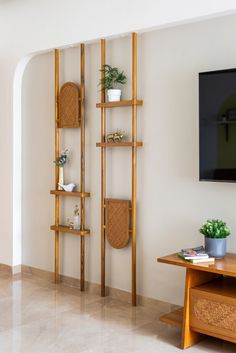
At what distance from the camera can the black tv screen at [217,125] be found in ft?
10.9

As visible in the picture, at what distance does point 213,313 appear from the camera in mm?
3127

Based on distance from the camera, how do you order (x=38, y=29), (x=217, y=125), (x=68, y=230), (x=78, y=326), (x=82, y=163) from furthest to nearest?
(x=38, y=29) → (x=68, y=230) → (x=82, y=163) → (x=78, y=326) → (x=217, y=125)

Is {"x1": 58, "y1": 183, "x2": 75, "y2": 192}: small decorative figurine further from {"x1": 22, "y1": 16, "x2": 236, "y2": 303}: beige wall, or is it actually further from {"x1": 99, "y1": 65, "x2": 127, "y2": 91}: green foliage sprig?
{"x1": 99, "y1": 65, "x2": 127, "y2": 91}: green foliage sprig

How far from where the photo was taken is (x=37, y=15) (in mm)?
4738

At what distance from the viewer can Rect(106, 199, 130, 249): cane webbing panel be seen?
13.4ft

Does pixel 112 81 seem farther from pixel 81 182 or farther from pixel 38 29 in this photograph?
pixel 38 29

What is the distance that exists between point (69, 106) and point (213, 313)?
7.52ft

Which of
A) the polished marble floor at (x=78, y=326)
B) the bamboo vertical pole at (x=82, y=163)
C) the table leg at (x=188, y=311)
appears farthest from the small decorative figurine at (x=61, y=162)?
the table leg at (x=188, y=311)

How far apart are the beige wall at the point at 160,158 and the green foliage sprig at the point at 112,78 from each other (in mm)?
82

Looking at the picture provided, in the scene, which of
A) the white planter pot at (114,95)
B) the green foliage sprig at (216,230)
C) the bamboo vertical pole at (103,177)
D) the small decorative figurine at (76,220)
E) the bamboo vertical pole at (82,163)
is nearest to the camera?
the green foliage sprig at (216,230)

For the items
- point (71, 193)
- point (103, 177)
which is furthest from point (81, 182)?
point (103, 177)

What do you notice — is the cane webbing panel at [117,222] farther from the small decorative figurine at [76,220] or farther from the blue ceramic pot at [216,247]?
the blue ceramic pot at [216,247]

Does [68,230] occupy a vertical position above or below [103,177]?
below

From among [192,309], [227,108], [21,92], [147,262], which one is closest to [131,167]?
[147,262]
